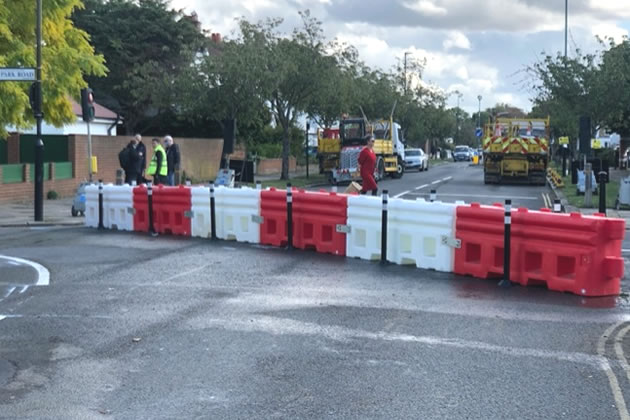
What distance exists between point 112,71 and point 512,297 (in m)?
40.4

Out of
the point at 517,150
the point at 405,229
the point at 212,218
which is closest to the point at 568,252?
the point at 405,229

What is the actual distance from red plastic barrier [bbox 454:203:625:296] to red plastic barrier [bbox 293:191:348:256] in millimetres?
2310

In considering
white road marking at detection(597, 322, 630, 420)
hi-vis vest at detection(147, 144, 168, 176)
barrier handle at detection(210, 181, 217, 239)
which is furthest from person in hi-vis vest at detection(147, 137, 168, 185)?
white road marking at detection(597, 322, 630, 420)

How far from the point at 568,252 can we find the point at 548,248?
280 mm

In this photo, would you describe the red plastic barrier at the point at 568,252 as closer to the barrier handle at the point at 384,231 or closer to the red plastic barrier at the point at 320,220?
the barrier handle at the point at 384,231

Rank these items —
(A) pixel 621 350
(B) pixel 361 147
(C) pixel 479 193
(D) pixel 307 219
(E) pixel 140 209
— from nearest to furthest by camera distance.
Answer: (A) pixel 621 350 → (D) pixel 307 219 → (E) pixel 140 209 → (C) pixel 479 193 → (B) pixel 361 147

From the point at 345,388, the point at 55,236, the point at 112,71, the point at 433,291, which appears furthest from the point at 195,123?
the point at 345,388

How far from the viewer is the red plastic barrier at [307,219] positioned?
13.0 m

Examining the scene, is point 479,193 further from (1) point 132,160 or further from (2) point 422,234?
(2) point 422,234

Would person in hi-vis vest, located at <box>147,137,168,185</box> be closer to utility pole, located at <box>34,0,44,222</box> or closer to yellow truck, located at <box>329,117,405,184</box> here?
utility pole, located at <box>34,0,44,222</box>

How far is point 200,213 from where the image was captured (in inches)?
602

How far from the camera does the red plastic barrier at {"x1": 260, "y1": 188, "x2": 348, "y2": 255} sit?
1296 cm

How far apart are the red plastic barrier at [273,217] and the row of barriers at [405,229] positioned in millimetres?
17

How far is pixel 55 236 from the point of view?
1584 cm
